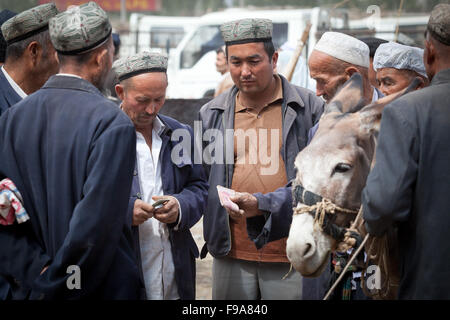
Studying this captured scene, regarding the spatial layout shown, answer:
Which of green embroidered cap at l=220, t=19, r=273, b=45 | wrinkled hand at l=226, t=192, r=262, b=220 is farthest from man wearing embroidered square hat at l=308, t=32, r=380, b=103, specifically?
wrinkled hand at l=226, t=192, r=262, b=220

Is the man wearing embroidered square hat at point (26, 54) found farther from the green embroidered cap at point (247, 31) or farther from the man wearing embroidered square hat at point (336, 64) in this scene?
the man wearing embroidered square hat at point (336, 64)

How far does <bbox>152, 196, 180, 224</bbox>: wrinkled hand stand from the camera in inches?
125

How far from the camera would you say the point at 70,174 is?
2547mm

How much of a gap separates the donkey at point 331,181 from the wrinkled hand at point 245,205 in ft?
1.95

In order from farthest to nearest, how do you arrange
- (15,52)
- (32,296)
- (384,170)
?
(15,52), (32,296), (384,170)

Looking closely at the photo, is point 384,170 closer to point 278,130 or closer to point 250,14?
point 278,130

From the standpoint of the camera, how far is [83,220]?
245cm

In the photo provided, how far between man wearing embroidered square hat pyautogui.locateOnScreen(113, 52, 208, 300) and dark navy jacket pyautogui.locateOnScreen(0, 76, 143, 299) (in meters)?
0.64

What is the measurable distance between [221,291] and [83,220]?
5.09ft

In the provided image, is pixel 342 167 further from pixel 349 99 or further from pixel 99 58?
pixel 99 58

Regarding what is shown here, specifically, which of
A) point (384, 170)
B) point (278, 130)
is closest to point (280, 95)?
point (278, 130)

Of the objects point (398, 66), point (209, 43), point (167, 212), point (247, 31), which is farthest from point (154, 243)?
point (209, 43)

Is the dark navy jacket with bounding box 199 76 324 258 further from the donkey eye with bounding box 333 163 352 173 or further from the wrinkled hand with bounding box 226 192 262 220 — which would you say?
the donkey eye with bounding box 333 163 352 173

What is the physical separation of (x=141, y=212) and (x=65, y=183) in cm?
61
